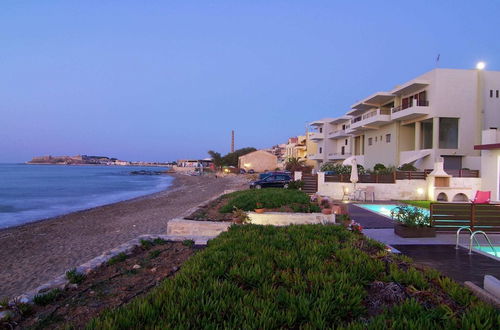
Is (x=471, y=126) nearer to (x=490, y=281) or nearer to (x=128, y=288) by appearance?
(x=490, y=281)

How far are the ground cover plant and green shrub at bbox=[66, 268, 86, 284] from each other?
5.77 feet

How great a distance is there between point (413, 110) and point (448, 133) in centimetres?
346

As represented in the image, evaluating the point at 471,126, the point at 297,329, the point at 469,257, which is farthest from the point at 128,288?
the point at 471,126

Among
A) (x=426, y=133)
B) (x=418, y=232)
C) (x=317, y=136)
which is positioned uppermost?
(x=317, y=136)

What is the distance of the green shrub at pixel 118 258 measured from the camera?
16.9 ft

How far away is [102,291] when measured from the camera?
155 inches

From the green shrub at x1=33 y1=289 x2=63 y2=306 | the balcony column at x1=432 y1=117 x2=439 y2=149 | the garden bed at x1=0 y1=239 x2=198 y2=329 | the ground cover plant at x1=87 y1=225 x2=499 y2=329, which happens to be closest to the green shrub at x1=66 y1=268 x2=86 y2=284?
the garden bed at x1=0 y1=239 x2=198 y2=329

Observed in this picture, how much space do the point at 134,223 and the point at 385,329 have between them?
15.5 metres

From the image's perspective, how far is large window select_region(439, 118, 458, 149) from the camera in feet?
77.2

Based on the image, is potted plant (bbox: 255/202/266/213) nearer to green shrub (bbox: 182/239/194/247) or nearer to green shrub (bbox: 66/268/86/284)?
green shrub (bbox: 182/239/194/247)

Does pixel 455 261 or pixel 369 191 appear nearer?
pixel 455 261

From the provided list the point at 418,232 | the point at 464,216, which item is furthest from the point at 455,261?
the point at 464,216

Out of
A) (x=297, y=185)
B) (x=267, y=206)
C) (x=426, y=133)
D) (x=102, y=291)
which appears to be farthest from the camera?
(x=426, y=133)

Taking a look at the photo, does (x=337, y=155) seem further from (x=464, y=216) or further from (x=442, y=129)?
(x=464, y=216)
